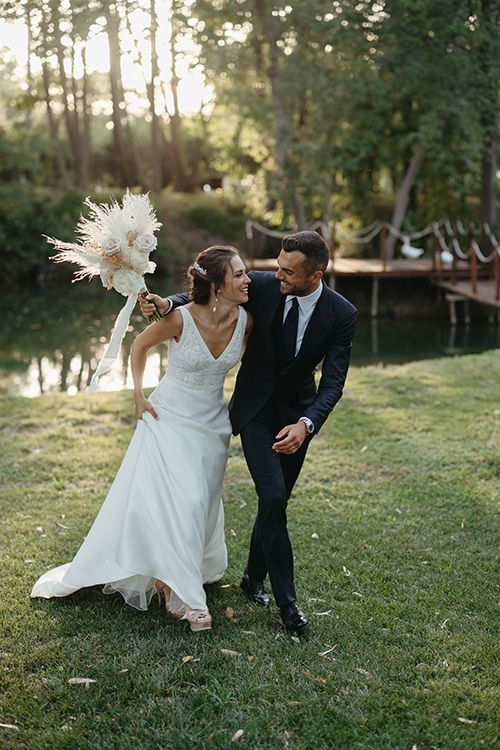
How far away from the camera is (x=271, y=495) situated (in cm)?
404

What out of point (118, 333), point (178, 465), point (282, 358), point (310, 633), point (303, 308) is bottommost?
point (310, 633)

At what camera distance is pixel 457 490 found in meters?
6.41

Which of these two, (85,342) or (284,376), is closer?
(284,376)

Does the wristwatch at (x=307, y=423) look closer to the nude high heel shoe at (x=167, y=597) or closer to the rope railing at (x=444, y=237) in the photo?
the nude high heel shoe at (x=167, y=597)

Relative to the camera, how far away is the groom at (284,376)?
4066 mm

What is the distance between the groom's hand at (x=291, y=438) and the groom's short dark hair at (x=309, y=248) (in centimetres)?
77

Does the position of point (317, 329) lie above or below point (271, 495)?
above

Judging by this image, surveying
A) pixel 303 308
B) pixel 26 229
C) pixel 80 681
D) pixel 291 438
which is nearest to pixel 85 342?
pixel 26 229

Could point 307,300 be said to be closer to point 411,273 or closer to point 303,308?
point 303,308

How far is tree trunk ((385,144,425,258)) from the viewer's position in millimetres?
22964

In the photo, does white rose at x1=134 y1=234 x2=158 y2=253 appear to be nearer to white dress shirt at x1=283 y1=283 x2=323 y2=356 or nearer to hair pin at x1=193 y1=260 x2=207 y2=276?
hair pin at x1=193 y1=260 x2=207 y2=276

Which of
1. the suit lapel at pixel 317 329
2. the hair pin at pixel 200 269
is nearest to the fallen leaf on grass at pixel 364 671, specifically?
the suit lapel at pixel 317 329

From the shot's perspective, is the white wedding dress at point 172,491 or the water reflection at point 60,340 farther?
the water reflection at point 60,340

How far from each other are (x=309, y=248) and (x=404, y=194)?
20.6 m
